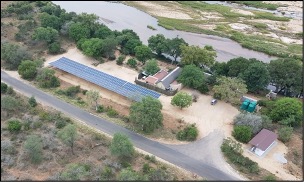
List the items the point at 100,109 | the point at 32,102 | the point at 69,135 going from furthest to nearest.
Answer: the point at 100,109
the point at 32,102
the point at 69,135

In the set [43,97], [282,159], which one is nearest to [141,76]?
[43,97]

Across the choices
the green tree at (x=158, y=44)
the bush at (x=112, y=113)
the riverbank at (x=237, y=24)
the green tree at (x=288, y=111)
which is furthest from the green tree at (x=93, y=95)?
the riverbank at (x=237, y=24)

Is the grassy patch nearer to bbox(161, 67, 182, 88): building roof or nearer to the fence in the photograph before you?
bbox(161, 67, 182, 88): building roof

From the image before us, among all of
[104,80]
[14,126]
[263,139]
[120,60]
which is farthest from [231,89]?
[14,126]

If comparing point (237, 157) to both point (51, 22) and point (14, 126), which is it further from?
point (51, 22)

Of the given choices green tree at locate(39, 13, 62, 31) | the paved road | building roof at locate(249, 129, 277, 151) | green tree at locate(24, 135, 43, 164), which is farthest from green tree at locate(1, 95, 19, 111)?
building roof at locate(249, 129, 277, 151)

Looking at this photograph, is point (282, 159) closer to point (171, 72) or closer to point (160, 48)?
point (171, 72)
